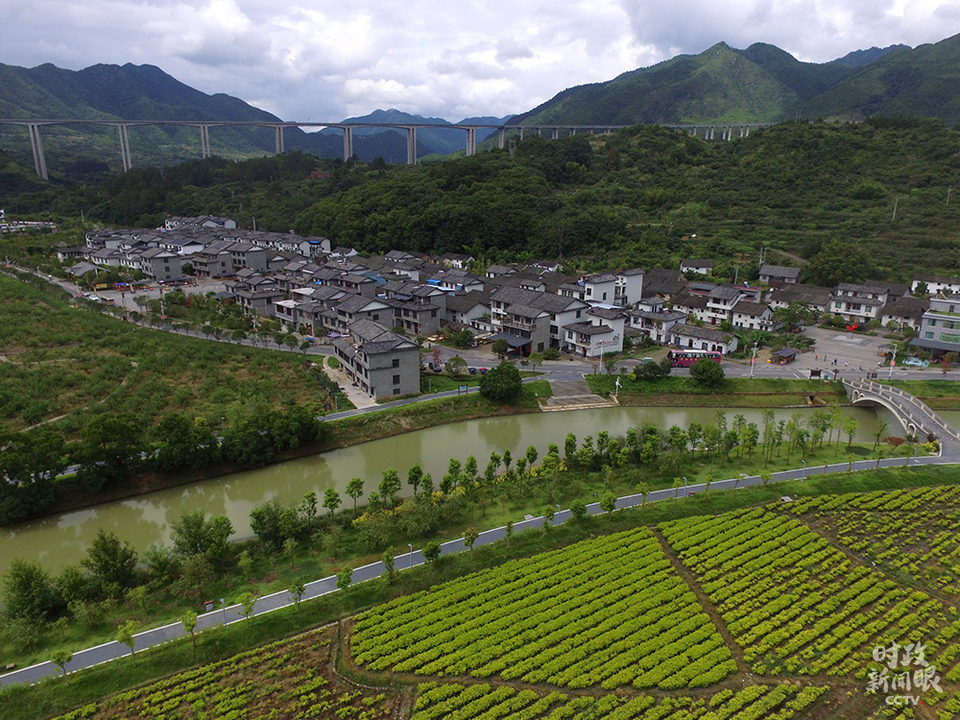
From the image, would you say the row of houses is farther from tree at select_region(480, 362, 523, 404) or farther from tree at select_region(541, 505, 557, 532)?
tree at select_region(541, 505, 557, 532)

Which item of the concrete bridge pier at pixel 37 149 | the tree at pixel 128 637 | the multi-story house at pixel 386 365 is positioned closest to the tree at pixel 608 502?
the tree at pixel 128 637

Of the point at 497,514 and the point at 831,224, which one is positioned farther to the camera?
the point at 831,224

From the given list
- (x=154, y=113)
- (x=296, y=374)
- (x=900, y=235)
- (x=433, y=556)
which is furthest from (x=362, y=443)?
(x=154, y=113)

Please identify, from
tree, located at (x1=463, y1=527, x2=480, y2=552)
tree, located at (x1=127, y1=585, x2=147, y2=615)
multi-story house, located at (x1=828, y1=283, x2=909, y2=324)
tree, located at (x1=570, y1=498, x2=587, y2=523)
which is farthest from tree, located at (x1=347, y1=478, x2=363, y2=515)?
multi-story house, located at (x1=828, y1=283, x2=909, y2=324)

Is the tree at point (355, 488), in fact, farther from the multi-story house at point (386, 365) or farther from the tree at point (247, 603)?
the multi-story house at point (386, 365)

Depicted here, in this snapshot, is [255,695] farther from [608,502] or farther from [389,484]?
[608,502]

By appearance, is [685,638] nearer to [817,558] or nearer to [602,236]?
[817,558]

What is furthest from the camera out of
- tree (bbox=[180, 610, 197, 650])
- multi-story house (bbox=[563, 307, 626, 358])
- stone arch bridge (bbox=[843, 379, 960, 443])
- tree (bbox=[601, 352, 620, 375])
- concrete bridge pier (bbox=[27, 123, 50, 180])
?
concrete bridge pier (bbox=[27, 123, 50, 180])
